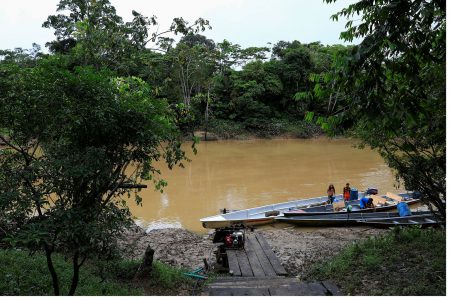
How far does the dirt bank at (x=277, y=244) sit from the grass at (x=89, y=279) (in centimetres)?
132

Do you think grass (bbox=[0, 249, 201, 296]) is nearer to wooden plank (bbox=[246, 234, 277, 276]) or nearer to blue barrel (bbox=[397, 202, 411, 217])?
wooden plank (bbox=[246, 234, 277, 276])

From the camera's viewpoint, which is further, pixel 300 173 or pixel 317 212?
pixel 300 173

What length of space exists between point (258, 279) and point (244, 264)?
1240mm

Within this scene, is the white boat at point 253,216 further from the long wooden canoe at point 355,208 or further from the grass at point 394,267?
the grass at point 394,267

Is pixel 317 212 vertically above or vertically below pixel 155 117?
below

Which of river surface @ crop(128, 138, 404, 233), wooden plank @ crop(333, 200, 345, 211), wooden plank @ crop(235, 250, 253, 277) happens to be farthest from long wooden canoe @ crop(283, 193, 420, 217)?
wooden plank @ crop(235, 250, 253, 277)

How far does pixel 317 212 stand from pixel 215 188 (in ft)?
20.3

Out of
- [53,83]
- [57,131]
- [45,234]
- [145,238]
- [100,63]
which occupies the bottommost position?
[145,238]

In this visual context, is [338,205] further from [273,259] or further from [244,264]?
[244,264]

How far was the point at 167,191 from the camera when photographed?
15758mm

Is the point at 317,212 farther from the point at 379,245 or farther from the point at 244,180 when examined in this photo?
the point at 244,180

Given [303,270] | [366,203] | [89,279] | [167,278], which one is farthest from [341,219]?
[89,279]

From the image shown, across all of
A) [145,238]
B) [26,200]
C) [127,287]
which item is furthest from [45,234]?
[145,238]

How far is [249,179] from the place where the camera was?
18.6 meters
